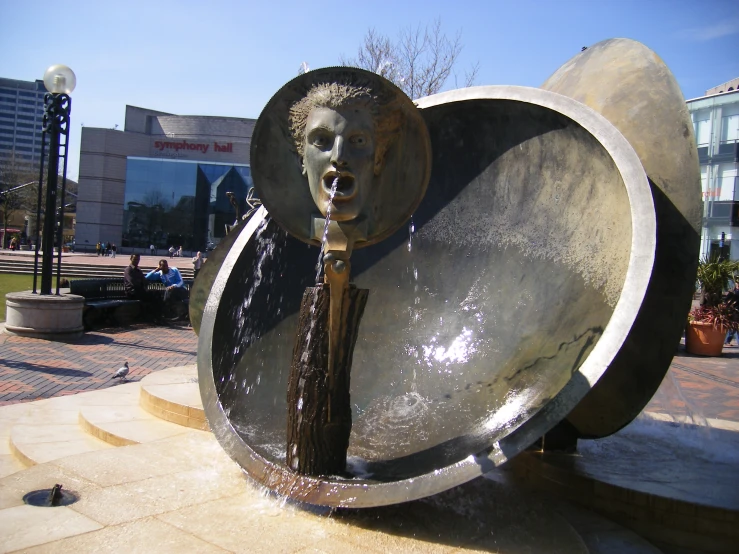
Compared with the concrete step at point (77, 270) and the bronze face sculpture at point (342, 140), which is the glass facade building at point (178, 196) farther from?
the bronze face sculpture at point (342, 140)

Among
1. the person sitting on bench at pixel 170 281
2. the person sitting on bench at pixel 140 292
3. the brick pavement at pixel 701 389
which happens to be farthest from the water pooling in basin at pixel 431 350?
the person sitting on bench at pixel 170 281

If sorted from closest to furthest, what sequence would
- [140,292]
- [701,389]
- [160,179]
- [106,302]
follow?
[701,389] < [106,302] < [140,292] < [160,179]

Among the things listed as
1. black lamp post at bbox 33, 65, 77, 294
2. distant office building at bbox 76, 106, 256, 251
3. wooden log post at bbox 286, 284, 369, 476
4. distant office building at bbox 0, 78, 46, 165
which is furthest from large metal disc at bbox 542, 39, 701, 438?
distant office building at bbox 0, 78, 46, 165

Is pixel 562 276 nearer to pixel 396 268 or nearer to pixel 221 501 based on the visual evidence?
pixel 396 268

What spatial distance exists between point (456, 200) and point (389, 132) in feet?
6.66

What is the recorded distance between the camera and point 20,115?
11656cm

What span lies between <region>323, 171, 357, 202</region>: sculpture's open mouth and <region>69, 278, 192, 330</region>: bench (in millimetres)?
9750

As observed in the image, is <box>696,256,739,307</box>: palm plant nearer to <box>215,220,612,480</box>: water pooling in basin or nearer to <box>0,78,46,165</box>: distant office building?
<box>215,220,612,480</box>: water pooling in basin

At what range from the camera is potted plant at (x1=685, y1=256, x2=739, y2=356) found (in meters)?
12.8

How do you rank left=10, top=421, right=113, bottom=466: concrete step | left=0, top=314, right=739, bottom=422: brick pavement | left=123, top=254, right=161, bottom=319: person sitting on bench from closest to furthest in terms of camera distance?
left=10, top=421, right=113, bottom=466: concrete step < left=0, top=314, right=739, bottom=422: brick pavement < left=123, top=254, right=161, bottom=319: person sitting on bench

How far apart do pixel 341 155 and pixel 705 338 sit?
12.0 meters

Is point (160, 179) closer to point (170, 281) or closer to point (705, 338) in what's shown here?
point (170, 281)

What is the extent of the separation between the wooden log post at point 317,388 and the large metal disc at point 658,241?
1.57 metres

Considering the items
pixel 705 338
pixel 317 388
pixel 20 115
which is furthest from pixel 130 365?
pixel 20 115
